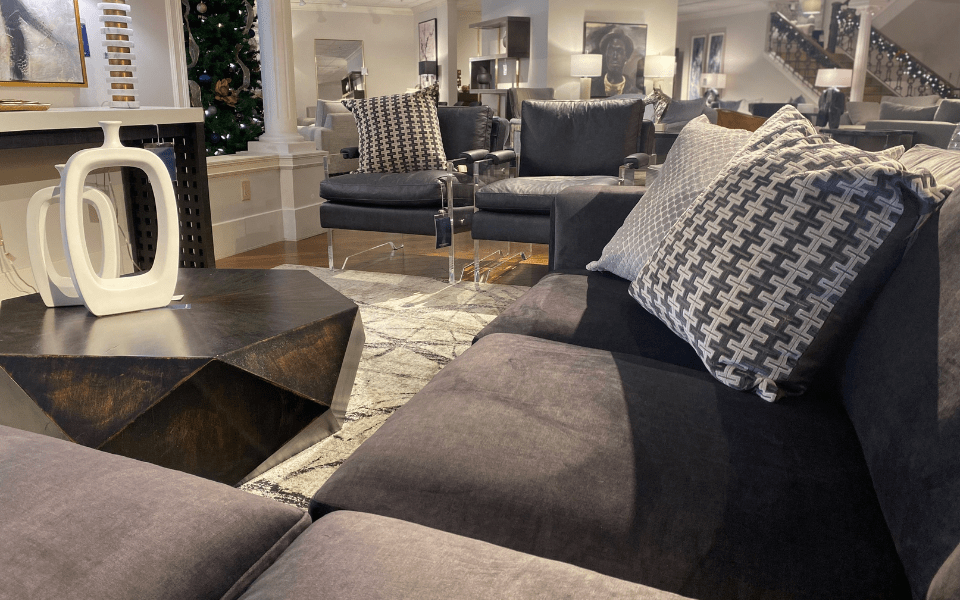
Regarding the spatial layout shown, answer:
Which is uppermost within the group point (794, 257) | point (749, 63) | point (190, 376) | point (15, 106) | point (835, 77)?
point (749, 63)

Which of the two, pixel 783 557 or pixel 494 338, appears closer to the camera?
pixel 783 557

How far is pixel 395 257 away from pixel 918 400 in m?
3.42

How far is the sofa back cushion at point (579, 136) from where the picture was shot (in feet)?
11.5

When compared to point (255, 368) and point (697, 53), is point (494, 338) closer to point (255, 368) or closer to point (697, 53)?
point (255, 368)

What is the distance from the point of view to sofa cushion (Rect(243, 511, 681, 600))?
2.03 ft

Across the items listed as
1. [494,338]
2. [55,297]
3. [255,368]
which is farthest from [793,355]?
[55,297]

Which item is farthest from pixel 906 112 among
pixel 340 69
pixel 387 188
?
pixel 340 69

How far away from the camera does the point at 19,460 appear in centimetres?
83

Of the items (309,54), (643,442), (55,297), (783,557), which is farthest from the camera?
(309,54)

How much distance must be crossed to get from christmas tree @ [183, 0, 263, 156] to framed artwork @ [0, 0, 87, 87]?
0.97m

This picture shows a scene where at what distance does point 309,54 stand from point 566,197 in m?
12.0

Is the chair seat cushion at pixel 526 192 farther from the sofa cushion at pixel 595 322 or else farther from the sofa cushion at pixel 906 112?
the sofa cushion at pixel 906 112

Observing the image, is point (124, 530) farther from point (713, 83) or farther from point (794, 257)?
point (713, 83)

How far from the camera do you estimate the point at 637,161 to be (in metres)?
3.32
